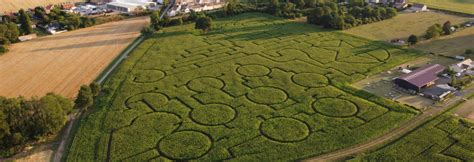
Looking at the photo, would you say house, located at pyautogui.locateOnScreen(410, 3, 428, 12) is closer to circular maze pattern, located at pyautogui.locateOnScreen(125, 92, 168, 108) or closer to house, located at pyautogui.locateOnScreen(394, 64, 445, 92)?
house, located at pyautogui.locateOnScreen(394, 64, 445, 92)

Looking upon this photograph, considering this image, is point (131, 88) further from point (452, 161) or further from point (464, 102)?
point (464, 102)

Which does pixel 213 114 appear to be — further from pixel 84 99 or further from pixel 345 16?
pixel 345 16

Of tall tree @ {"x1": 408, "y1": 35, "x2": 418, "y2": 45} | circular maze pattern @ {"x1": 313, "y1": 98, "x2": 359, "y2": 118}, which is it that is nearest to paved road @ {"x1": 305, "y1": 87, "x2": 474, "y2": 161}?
circular maze pattern @ {"x1": 313, "y1": 98, "x2": 359, "y2": 118}

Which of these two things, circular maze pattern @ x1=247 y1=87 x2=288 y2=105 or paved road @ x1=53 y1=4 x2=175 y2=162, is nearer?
paved road @ x1=53 y1=4 x2=175 y2=162

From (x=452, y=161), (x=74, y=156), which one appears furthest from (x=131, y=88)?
(x=452, y=161)

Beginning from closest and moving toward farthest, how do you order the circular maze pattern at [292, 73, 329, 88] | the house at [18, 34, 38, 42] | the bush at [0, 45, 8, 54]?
the circular maze pattern at [292, 73, 329, 88] < the bush at [0, 45, 8, 54] < the house at [18, 34, 38, 42]

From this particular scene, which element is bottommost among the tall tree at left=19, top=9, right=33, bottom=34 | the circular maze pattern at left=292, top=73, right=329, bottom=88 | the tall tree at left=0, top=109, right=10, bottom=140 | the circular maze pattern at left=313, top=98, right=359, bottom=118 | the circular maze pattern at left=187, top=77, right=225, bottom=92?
the circular maze pattern at left=313, top=98, right=359, bottom=118

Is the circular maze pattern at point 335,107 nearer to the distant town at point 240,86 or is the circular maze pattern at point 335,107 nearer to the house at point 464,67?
the distant town at point 240,86

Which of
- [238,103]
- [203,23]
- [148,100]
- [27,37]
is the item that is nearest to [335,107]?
[238,103]
